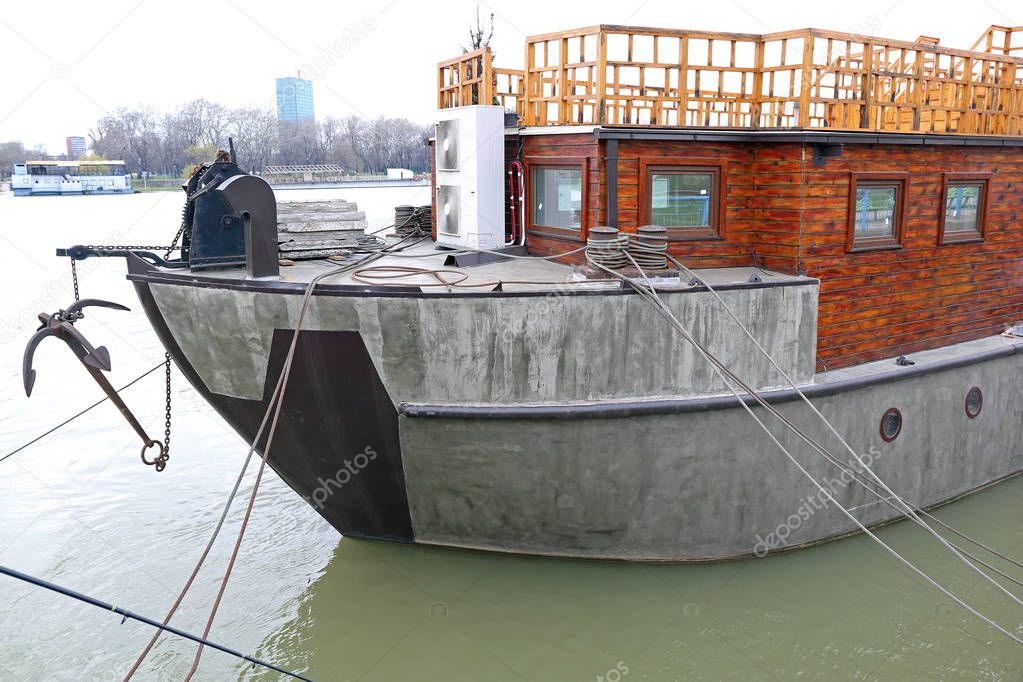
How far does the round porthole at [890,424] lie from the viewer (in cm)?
855

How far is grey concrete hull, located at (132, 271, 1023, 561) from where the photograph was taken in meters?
6.93

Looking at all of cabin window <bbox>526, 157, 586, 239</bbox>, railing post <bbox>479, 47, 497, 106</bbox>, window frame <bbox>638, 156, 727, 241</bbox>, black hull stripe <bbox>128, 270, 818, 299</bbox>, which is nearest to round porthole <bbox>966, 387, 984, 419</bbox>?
window frame <bbox>638, 156, 727, 241</bbox>

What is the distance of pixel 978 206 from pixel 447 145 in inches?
262

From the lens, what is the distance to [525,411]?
6.98 m

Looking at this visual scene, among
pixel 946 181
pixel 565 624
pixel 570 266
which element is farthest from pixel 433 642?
pixel 946 181

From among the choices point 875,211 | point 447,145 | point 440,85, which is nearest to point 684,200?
point 875,211

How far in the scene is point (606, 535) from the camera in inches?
299

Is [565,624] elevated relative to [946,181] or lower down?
lower down

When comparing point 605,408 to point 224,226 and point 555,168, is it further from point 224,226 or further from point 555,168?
point 224,226

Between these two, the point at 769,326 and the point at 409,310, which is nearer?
the point at 409,310

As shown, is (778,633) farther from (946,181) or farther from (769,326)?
(946,181)

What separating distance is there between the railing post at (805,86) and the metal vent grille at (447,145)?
12.6ft

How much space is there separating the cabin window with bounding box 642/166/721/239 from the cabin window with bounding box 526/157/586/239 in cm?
72

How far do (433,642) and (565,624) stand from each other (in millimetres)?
1152
